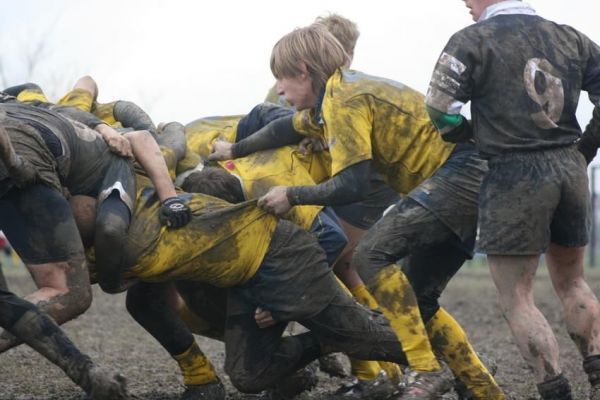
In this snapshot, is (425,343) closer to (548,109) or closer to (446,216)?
(446,216)

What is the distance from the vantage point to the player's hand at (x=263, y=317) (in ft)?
21.0

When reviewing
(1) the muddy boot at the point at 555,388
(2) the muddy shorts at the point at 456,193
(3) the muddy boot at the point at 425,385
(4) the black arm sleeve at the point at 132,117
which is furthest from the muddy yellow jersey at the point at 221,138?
(1) the muddy boot at the point at 555,388

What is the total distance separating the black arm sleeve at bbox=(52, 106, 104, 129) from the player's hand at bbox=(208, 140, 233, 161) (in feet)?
2.35

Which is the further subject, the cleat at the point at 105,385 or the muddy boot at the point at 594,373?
the muddy boot at the point at 594,373

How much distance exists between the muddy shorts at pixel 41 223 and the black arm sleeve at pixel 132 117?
1.10 m

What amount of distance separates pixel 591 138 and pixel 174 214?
6.65 ft

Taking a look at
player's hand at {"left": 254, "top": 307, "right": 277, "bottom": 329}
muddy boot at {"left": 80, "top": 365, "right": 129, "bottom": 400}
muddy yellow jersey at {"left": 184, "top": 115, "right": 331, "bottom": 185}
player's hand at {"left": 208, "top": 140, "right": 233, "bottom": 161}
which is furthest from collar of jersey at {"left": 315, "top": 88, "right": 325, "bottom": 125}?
muddy boot at {"left": 80, "top": 365, "right": 129, "bottom": 400}

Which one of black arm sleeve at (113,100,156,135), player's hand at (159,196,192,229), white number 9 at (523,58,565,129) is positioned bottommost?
player's hand at (159,196,192,229)

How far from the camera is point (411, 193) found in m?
6.13

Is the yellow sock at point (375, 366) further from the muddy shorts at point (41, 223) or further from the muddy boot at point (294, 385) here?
the muddy shorts at point (41, 223)

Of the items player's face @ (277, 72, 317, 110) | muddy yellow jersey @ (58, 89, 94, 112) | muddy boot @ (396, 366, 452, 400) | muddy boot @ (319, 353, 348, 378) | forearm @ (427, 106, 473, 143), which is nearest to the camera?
forearm @ (427, 106, 473, 143)

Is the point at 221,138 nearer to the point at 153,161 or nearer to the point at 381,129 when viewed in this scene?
the point at 153,161

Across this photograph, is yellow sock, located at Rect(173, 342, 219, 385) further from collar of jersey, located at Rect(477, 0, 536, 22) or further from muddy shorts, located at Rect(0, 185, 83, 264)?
collar of jersey, located at Rect(477, 0, 536, 22)

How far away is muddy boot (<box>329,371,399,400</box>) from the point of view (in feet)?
22.9
